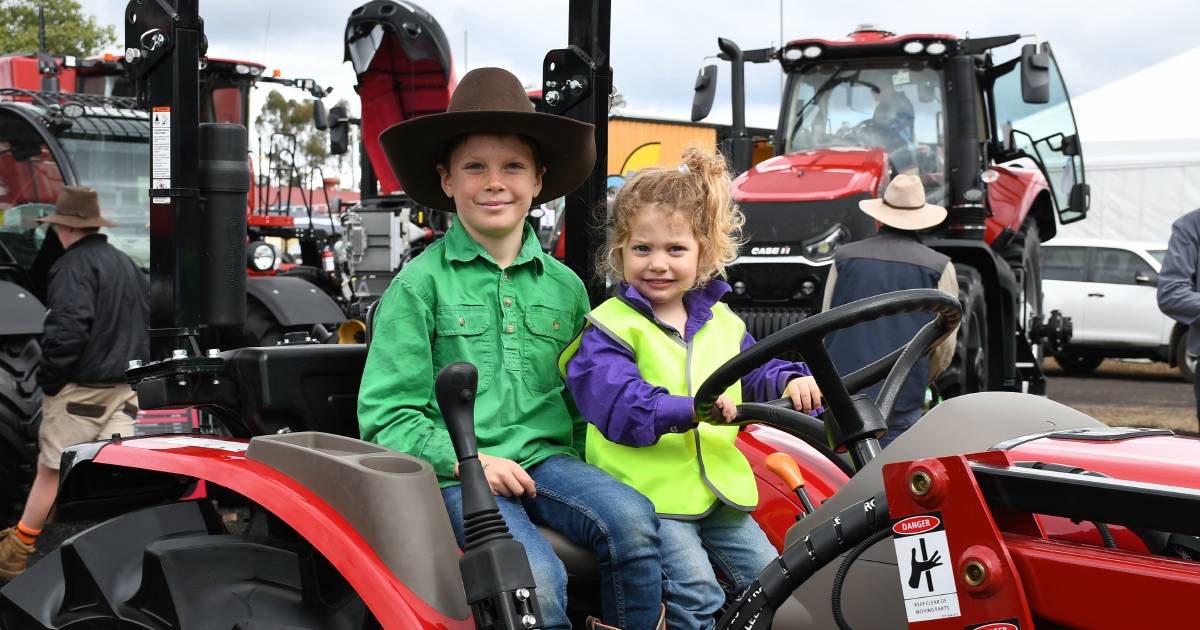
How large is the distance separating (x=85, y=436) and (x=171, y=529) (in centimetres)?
317

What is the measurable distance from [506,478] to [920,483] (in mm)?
790

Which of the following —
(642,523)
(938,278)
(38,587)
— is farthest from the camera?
(938,278)

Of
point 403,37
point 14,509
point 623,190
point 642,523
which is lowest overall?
point 14,509

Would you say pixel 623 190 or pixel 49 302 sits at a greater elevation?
pixel 623 190

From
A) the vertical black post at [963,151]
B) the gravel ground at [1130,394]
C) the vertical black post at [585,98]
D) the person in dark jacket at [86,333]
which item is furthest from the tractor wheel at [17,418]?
the gravel ground at [1130,394]

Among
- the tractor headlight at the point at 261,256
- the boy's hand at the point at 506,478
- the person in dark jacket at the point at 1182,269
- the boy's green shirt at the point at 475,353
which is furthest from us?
the tractor headlight at the point at 261,256

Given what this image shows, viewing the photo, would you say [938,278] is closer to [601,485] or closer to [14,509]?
[601,485]

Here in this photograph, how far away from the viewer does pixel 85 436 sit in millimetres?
5180

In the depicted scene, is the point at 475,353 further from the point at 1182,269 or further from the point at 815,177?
the point at 815,177

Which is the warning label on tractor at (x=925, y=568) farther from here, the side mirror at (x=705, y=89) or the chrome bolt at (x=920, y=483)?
the side mirror at (x=705, y=89)

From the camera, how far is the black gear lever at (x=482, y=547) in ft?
5.59

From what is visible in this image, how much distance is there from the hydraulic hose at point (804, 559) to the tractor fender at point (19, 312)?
425cm

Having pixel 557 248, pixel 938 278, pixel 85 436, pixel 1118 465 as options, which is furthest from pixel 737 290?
pixel 1118 465

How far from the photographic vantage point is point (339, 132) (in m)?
9.77
